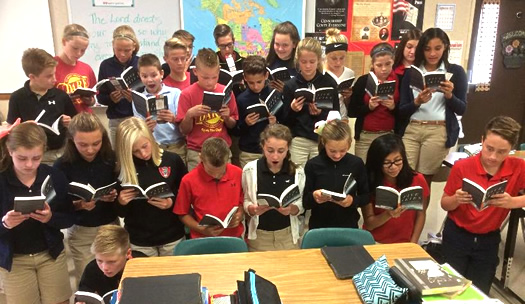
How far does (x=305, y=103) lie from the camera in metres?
3.34

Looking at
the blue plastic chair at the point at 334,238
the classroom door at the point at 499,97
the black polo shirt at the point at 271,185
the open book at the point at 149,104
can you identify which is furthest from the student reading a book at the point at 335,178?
the classroom door at the point at 499,97

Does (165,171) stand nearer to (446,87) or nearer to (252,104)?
(252,104)

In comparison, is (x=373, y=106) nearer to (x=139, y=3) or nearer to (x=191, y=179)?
(x=191, y=179)

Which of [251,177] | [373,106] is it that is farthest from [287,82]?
[251,177]

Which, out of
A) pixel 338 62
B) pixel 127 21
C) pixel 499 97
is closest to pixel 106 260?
pixel 338 62

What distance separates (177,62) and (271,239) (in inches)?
66.3

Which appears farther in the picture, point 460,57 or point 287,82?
point 460,57

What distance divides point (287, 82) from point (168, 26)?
2.00 m

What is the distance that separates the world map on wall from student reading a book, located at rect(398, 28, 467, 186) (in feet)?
6.72

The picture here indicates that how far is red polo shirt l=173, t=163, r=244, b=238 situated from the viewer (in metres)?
2.60

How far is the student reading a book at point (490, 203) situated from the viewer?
244 cm

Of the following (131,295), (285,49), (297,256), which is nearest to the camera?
(131,295)

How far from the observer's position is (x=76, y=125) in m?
2.53

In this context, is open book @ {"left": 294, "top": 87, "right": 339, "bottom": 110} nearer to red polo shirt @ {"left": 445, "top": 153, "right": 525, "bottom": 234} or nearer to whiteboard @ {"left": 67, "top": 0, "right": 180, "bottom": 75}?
red polo shirt @ {"left": 445, "top": 153, "right": 525, "bottom": 234}
